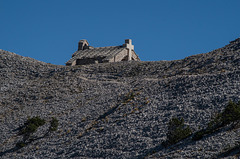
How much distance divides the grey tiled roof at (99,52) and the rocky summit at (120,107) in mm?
8705

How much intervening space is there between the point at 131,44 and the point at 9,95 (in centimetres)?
2965

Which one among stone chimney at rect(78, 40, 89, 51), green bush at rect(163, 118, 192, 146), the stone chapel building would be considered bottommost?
green bush at rect(163, 118, 192, 146)

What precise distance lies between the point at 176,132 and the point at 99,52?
162 feet

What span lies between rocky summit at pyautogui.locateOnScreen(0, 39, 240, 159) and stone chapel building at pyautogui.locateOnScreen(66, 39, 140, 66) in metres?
7.50

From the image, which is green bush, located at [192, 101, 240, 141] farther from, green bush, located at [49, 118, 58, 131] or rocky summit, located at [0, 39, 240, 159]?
green bush, located at [49, 118, 58, 131]

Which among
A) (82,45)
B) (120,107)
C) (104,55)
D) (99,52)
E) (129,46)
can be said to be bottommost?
(120,107)

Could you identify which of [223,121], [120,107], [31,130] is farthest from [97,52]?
[223,121]

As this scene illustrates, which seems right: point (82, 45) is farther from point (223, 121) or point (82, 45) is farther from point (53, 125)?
point (223, 121)

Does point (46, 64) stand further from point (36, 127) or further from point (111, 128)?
point (111, 128)

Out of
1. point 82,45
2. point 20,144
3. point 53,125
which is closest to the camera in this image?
point 20,144

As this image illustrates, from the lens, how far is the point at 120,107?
144 ft

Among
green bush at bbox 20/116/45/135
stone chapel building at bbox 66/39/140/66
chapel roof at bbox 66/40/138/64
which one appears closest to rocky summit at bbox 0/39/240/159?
green bush at bbox 20/116/45/135

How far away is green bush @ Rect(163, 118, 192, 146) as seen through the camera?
30.8 m

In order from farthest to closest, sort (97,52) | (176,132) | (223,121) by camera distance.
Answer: (97,52)
(176,132)
(223,121)
